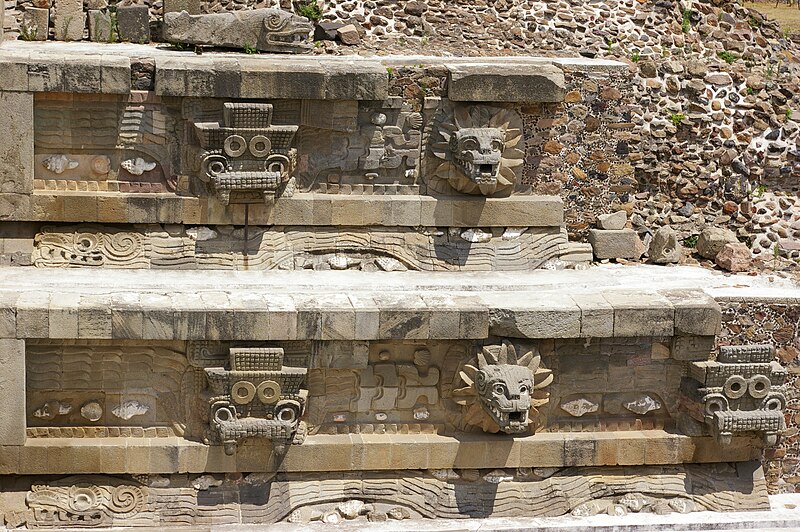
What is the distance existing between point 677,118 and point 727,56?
1.34m

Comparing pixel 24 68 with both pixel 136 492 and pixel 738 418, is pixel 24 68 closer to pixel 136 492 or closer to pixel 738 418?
pixel 136 492

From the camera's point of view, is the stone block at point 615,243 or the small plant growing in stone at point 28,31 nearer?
the stone block at point 615,243

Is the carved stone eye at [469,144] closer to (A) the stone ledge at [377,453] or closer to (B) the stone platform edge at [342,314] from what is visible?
(B) the stone platform edge at [342,314]

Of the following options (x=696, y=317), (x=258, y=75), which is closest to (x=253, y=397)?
(x=258, y=75)

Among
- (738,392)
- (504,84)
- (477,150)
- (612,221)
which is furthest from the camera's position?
(612,221)

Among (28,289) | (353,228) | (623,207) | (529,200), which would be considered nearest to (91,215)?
(28,289)

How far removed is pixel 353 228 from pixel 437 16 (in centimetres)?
356

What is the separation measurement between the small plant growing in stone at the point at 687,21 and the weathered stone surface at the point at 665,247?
300cm

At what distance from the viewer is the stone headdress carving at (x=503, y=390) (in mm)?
13469

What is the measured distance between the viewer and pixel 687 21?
17.6 metres

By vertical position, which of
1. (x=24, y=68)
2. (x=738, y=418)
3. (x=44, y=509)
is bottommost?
(x=44, y=509)

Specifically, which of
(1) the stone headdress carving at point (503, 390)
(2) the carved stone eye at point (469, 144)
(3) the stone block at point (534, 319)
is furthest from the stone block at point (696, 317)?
(2) the carved stone eye at point (469, 144)

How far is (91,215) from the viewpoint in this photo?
14.6 meters

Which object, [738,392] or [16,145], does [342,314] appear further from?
[738,392]
